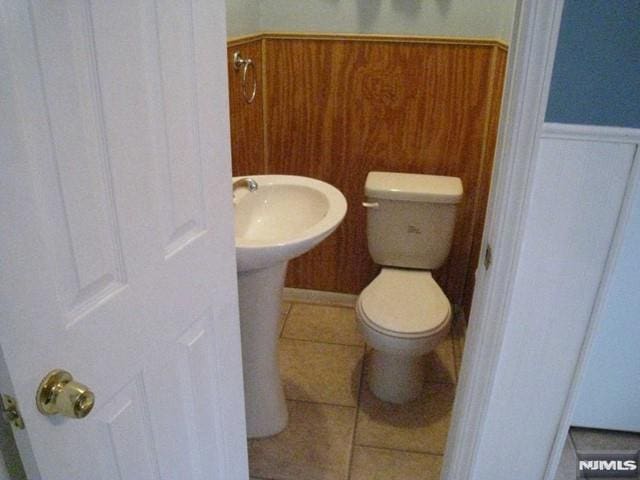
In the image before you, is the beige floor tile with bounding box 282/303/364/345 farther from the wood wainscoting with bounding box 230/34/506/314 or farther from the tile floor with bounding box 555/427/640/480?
the tile floor with bounding box 555/427/640/480

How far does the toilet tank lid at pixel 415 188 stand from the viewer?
2010 millimetres

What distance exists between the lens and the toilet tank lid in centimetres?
201

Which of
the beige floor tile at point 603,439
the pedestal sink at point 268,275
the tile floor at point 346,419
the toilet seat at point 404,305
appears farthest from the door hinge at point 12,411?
the beige floor tile at point 603,439

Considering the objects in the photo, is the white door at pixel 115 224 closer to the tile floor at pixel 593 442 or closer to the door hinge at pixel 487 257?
the door hinge at pixel 487 257

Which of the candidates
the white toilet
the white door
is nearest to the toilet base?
the white toilet

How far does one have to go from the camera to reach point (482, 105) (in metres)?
2.12

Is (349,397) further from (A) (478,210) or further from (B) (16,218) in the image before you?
(B) (16,218)

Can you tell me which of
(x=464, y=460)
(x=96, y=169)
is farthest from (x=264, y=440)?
(x=96, y=169)

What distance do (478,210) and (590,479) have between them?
1.11m

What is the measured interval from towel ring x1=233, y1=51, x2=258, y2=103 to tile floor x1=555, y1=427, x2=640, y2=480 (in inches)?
67.5

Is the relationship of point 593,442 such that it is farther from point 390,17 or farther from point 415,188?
point 390,17

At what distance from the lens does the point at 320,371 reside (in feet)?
7.10

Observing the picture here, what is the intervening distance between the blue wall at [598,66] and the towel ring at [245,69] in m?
1.22

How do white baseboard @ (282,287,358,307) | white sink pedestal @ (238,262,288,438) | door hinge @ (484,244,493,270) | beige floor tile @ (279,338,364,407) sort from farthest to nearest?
white baseboard @ (282,287,358,307) < beige floor tile @ (279,338,364,407) < white sink pedestal @ (238,262,288,438) < door hinge @ (484,244,493,270)
